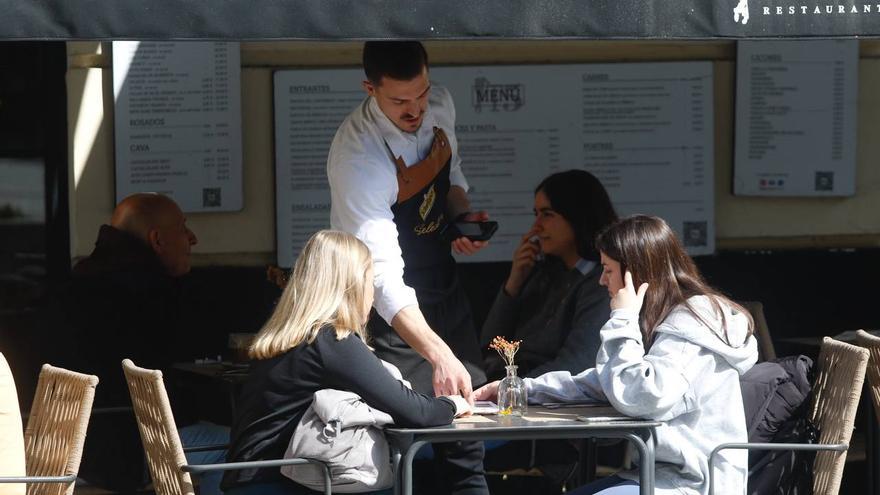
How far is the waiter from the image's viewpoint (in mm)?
4434

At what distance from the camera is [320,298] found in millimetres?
4102

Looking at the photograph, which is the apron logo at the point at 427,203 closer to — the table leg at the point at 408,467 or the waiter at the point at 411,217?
the waiter at the point at 411,217

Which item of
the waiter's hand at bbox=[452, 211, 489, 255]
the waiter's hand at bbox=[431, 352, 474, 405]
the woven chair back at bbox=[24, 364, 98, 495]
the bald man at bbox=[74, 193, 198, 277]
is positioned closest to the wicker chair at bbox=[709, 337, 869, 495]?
the waiter's hand at bbox=[431, 352, 474, 405]

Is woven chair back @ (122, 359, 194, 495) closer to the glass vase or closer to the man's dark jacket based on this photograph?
the glass vase

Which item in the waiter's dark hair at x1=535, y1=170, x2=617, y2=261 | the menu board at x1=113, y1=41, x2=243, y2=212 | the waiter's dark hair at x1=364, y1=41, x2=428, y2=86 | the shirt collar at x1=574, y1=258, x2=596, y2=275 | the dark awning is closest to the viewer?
the dark awning

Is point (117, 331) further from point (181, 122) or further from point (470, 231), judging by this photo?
point (181, 122)

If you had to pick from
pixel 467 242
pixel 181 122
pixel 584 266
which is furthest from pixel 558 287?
pixel 181 122

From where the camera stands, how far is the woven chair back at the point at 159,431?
12.9 ft

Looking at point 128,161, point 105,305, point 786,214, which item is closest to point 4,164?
point 128,161

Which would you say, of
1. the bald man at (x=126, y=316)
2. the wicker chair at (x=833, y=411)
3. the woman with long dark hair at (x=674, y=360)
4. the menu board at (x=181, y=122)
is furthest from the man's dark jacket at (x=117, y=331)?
the wicker chair at (x=833, y=411)

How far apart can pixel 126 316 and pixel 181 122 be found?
66.1 inches

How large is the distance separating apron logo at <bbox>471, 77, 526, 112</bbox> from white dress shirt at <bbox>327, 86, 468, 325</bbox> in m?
2.03

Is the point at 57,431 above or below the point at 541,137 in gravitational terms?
below

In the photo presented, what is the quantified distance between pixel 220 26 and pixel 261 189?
2797 mm
